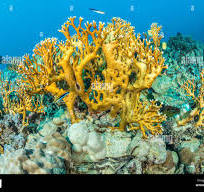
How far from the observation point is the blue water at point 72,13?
436 feet

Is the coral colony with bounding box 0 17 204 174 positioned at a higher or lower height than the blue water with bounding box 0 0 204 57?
Answer: lower

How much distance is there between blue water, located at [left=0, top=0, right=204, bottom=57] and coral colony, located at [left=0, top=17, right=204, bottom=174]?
13813 centimetres

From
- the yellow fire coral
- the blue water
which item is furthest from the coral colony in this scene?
the blue water

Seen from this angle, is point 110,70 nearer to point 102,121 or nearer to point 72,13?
point 102,121

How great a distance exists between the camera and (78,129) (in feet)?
12.7

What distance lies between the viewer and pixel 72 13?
13500 centimetres

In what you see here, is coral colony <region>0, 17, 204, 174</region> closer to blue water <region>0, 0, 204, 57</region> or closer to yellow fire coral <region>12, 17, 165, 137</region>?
yellow fire coral <region>12, 17, 165, 137</region>

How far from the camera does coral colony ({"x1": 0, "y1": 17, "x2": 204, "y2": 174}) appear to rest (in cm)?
356

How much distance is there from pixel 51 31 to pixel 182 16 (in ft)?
360

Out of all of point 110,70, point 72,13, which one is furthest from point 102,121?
point 72,13

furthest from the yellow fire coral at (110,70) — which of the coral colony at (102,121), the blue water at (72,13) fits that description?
the blue water at (72,13)

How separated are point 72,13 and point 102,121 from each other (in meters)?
149

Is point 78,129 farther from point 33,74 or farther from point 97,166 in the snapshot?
point 33,74

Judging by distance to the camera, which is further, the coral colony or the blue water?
the blue water
